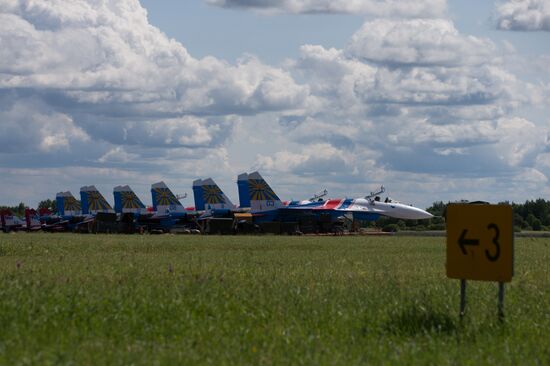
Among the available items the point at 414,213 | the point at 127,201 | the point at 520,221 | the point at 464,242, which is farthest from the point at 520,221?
the point at 464,242

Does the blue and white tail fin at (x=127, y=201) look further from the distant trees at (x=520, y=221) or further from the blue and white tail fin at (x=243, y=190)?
the distant trees at (x=520, y=221)

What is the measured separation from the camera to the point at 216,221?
2943 inches

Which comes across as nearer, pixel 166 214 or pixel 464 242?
pixel 464 242

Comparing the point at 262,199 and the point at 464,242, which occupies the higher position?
the point at 262,199

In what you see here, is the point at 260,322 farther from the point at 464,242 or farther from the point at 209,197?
the point at 209,197

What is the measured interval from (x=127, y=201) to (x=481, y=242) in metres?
83.4

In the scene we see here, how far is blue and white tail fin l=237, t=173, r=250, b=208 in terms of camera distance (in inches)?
3317

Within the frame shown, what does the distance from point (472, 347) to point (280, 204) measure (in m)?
67.3

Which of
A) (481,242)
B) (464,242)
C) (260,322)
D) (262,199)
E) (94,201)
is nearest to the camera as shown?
(481,242)

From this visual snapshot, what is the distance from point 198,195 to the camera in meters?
91.1

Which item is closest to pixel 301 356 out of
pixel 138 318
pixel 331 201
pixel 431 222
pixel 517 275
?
pixel 138 318

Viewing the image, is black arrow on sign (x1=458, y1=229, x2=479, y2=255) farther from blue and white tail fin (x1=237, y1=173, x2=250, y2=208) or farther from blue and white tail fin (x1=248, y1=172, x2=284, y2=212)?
blue and white tail fin (x1=237, y1=173, x2=250, y2=208)

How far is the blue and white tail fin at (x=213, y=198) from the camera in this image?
291 feet

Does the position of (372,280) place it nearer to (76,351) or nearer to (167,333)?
(167,333)
